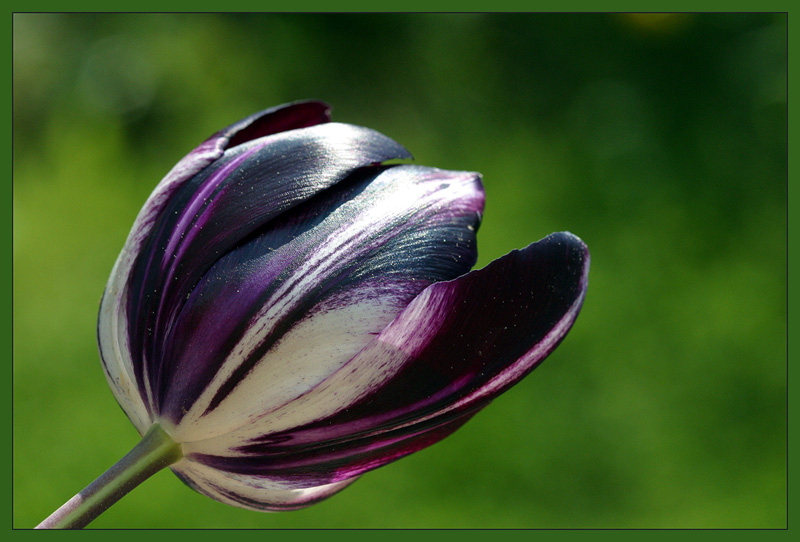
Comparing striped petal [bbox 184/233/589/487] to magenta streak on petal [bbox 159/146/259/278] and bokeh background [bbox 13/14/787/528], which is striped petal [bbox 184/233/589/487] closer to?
magenta streak on petal [bbox 159/146/259/278]

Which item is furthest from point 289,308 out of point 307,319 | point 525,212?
point 525,212

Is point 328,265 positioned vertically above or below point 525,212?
above

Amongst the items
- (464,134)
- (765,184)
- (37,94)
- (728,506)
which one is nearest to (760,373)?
(728,506)

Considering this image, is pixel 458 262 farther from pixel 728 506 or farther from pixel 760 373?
pixel 760 373

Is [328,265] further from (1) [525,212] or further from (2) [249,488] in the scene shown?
(1) [525,212]

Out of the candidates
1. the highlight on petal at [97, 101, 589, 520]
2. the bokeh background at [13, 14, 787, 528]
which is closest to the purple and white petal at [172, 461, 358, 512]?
the highlight on petal at [97, 101, 589, 520]

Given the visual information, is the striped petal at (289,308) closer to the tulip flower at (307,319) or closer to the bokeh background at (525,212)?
the tulip flower at (307,319)
